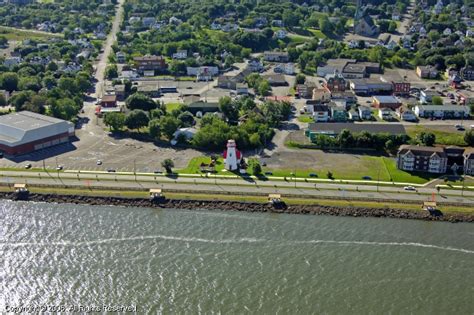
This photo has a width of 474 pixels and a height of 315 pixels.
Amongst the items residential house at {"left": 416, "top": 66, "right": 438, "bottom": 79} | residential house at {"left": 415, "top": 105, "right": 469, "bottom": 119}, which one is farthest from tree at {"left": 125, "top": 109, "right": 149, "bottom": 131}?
residential house at {"left": 416, "top": 66, "right": 438, "bottom": 79}

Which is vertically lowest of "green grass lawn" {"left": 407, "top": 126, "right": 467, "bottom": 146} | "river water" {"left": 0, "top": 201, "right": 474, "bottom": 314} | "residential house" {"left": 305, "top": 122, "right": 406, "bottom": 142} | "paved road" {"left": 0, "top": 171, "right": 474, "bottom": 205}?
"river water" {"left": 0, "top": 201, "right": 474, "bottom": 314}

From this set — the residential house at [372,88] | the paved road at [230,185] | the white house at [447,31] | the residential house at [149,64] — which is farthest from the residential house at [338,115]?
the white house at [447,31]

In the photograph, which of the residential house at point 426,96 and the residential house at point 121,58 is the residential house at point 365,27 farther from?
the residential house at point 121,58

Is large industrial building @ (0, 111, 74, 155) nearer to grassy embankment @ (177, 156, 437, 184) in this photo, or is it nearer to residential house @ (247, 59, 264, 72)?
grassy embankment @ (177, 156, 437, 184)

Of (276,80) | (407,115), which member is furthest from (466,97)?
(276,80)

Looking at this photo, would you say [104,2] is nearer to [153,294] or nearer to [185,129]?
[185,129]

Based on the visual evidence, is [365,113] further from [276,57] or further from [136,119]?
[276,57]
